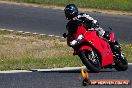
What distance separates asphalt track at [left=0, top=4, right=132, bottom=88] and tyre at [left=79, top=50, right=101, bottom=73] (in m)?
0.14

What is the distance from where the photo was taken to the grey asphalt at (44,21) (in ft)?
77.5

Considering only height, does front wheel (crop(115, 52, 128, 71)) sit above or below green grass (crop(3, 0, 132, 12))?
above

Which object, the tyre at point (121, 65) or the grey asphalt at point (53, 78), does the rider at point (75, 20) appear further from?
the grey asphalt at point (53, 78)

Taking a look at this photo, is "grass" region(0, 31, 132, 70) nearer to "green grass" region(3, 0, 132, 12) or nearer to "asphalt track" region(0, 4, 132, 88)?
"asphalt track" region(0, 4, 132, 88)

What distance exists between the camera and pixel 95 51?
42.2 feet

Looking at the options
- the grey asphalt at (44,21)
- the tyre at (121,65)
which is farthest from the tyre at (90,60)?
the grey asphalt at (44,21)

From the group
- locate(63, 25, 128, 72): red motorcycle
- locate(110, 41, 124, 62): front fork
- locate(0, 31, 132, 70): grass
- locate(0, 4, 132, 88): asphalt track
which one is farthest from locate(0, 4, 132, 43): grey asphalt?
locate(63, 25, 128, 72): red motorcycle

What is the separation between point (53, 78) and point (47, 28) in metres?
12.4

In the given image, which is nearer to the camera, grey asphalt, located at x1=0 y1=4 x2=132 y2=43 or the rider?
the rider

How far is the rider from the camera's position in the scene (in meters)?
12.9

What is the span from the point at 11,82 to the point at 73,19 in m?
2.58

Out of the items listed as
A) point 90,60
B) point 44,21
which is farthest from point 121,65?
point 44,21

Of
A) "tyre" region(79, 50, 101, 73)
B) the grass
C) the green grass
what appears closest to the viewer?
"tyre" region(79, 50, 101, 73)

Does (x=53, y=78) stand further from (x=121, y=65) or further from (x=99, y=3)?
(x=99, y=3)
